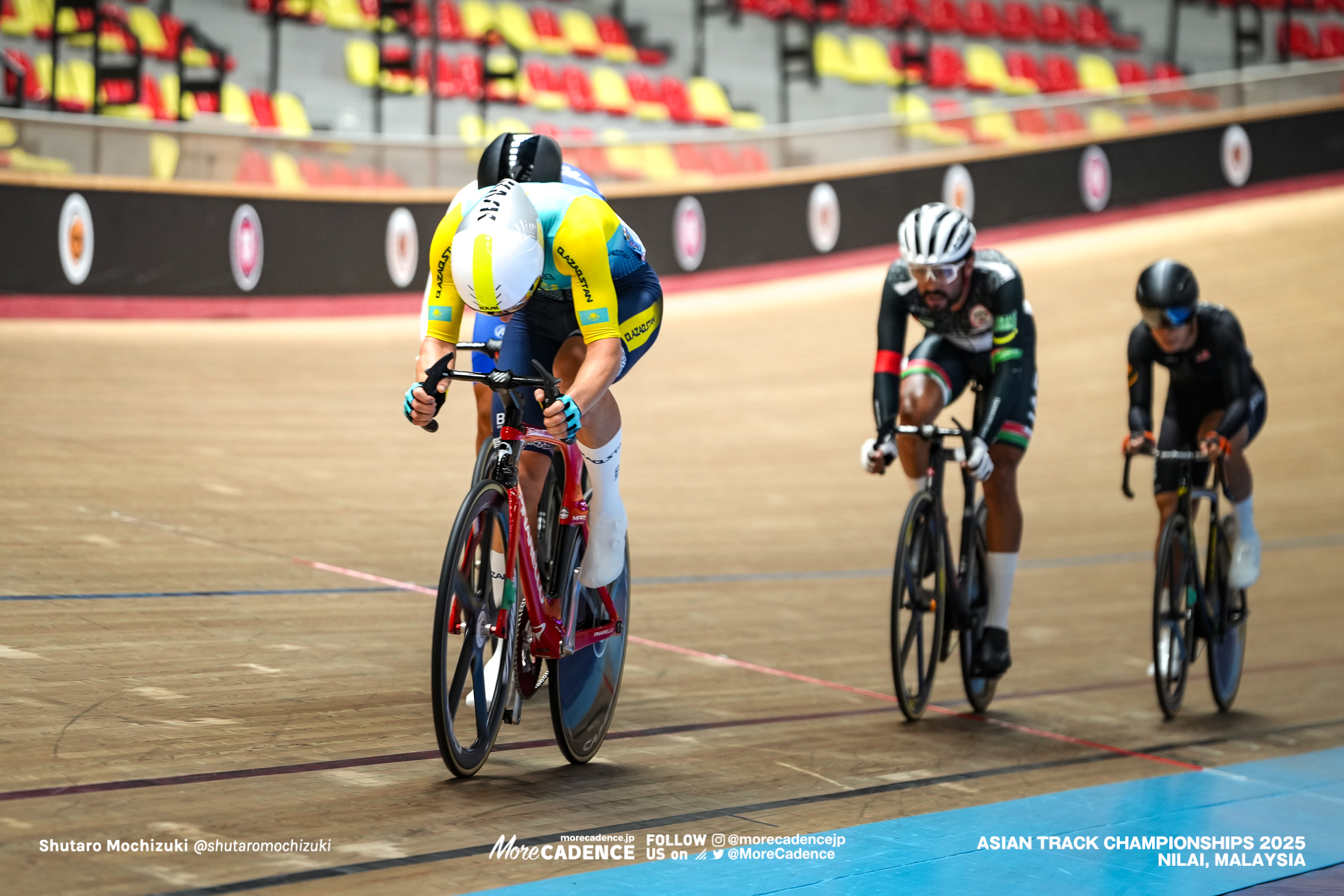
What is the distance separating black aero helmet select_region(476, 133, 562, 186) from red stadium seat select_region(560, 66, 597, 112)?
1221cm

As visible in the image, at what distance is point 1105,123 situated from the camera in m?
12.9

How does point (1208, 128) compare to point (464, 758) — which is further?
point (1208, 128)

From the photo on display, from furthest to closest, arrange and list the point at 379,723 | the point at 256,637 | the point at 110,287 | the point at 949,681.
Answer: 1. the point at 110,287
2. the point at 949,681
3. the point at 256,637
4. the point at 379,723

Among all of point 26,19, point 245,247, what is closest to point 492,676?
point 245,247

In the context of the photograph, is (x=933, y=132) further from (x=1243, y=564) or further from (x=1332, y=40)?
(x=1243, y=564)

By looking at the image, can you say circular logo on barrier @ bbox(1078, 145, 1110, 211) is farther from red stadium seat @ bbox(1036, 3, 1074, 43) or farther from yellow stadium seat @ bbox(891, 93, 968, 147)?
red stadium seat @ bbox(1036, 3, 1074, 43)

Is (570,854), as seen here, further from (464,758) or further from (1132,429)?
(1132,429)

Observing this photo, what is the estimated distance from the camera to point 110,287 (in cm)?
895

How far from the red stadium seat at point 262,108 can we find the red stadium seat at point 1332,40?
12754 millimetres

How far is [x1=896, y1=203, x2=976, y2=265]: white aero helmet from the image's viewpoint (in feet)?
11.3

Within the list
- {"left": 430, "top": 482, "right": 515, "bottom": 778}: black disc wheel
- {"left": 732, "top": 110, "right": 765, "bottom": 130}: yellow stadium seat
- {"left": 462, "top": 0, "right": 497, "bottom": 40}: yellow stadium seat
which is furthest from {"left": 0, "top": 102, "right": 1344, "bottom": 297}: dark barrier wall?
{"left": 430, "top": 482, "right": 515, "bottom": 778}: black disc wheel

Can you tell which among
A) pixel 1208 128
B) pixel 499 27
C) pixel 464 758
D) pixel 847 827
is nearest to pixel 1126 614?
pixel 847 827

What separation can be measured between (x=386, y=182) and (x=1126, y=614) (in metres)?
6.89

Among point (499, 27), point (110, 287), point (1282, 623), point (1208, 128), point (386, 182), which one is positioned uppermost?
point (499, 27)
